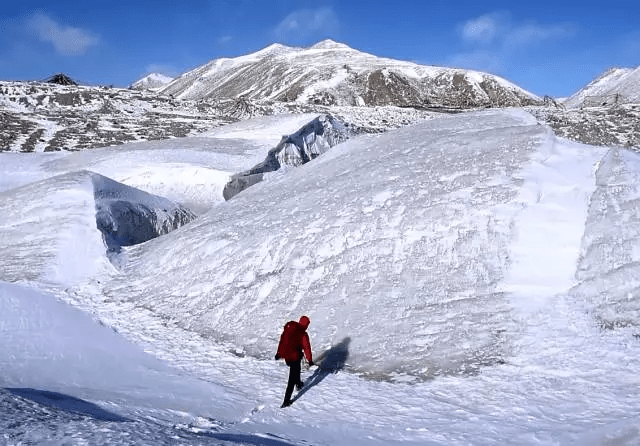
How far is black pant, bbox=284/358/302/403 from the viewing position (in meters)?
8.82

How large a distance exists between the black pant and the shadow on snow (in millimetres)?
2570

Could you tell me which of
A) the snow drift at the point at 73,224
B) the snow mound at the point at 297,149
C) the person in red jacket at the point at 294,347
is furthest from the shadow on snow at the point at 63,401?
the snow mound at the point at 297,149

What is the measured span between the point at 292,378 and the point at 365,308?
2.84 meters

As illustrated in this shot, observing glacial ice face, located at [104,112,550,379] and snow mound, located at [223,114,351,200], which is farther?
snow mound, located at [223,114,351,200]

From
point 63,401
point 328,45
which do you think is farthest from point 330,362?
point 328,45

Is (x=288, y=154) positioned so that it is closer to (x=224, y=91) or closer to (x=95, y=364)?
(x=95, y=364)

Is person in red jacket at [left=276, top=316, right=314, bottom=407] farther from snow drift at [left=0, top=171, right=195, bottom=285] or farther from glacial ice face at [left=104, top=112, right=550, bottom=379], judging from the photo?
snow drift at [left=0, top=171, right=195, bottom=285]

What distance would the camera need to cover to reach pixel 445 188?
13320mm

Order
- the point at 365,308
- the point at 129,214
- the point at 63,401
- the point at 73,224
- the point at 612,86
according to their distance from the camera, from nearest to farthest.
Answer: the point at 63,401
the point at 365,308
the point at 73,224
the point at 129,214
the point at 612,86

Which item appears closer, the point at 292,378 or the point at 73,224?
the point at 292,378

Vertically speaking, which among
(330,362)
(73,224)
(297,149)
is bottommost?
(330,362)

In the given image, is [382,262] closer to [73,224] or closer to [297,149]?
[73,224]

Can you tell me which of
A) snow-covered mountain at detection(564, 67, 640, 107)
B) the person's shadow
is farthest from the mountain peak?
the person's shadow

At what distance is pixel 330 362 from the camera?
Result: 10477 millimetres
